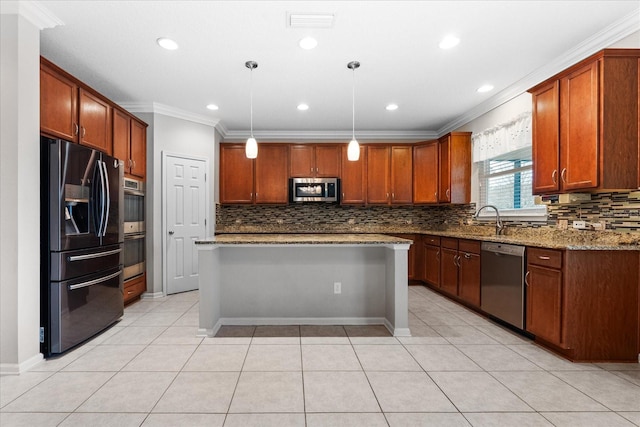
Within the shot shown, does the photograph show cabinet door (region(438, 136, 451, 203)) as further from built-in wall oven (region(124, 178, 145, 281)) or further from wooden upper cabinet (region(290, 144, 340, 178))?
built-in wall oven (region(124, 178, 145, 281))

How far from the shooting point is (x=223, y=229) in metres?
5.66

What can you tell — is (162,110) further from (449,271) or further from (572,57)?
(572,57)

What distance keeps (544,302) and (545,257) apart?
1.24ft

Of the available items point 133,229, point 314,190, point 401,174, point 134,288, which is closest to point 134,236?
point 133,229

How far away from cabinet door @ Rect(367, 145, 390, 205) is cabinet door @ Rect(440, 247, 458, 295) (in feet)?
4.96

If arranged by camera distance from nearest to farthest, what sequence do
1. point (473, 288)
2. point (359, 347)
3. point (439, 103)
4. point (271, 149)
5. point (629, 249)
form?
point (629, 249) → point (359, 347) → point (473, 288) → point (439, 103) → point (271, 149)

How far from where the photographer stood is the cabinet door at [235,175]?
5.57m

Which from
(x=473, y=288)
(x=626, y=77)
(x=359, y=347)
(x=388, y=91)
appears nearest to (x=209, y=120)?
(x=388, y=91)

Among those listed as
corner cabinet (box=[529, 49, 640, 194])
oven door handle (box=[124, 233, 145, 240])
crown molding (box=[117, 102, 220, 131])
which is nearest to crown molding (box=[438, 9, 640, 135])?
corner cabinet (box=[529, 49, 640, 194])

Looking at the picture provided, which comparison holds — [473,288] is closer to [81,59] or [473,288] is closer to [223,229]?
[223,229]

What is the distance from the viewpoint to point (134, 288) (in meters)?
4.07

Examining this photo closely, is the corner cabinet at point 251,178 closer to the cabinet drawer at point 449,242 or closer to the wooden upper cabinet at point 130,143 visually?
the wooden upper cabinet at point 130,143

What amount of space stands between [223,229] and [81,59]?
3.13 metres

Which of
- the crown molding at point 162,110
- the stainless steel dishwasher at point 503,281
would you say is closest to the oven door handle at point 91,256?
the crown molding at point 162,110
